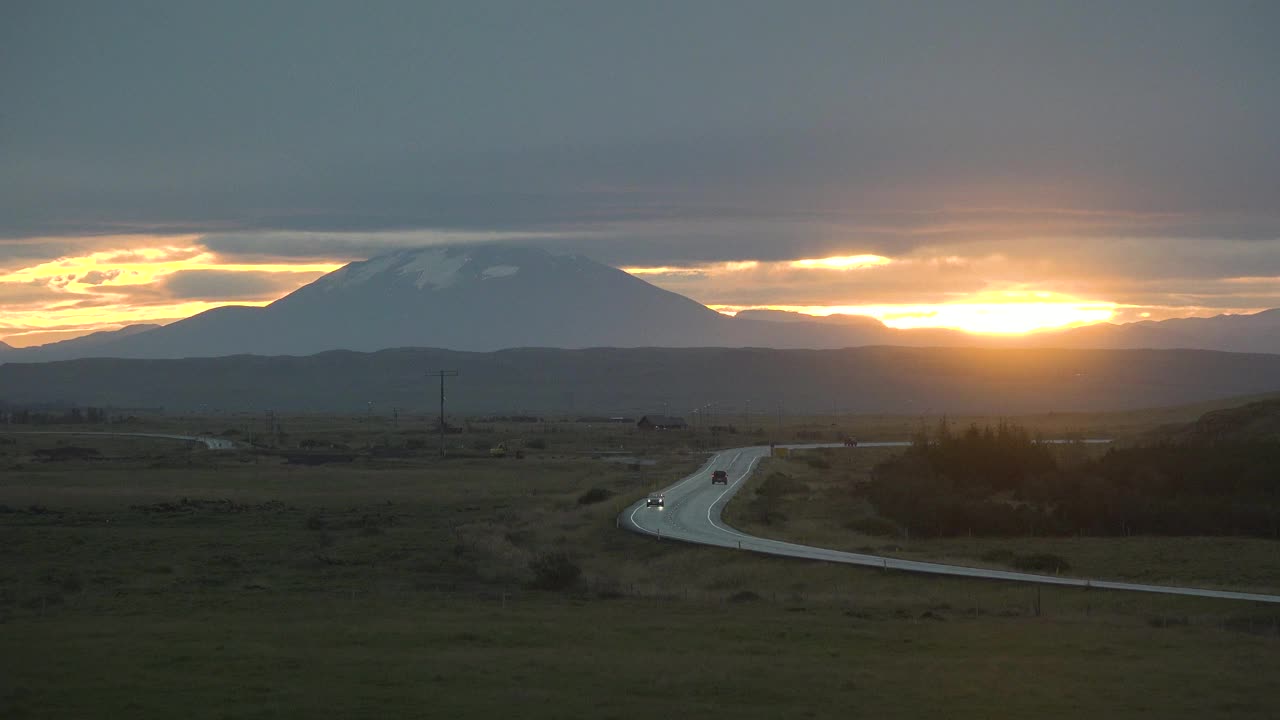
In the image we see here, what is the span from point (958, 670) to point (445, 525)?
4386 cm

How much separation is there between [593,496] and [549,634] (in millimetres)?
48813

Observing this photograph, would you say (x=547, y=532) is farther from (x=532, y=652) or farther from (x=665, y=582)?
(x=532, y=652)

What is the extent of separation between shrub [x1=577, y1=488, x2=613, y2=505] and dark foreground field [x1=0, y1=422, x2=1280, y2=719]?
1319 cm

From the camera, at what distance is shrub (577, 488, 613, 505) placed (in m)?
79.4

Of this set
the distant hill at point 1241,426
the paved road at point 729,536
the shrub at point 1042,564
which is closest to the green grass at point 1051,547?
the shrub at point 1042,564

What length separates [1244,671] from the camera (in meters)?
27.0

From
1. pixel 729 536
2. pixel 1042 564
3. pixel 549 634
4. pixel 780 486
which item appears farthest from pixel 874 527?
pixel 549 634

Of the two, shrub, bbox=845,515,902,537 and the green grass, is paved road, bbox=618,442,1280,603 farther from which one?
shrub, bbox=845,515,902,537

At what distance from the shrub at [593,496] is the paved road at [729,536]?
12.1 ft

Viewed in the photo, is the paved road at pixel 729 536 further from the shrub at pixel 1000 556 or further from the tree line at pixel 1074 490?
the tree line at pixel 1074 490

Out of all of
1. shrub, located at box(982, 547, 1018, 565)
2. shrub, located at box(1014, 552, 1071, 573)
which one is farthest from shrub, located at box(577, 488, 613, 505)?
shrub, located at box(1014, 552, 1071, 573)

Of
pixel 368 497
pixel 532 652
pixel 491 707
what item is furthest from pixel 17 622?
pixel 368 497

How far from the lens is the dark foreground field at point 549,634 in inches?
958

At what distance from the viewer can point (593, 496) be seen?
8106cm
